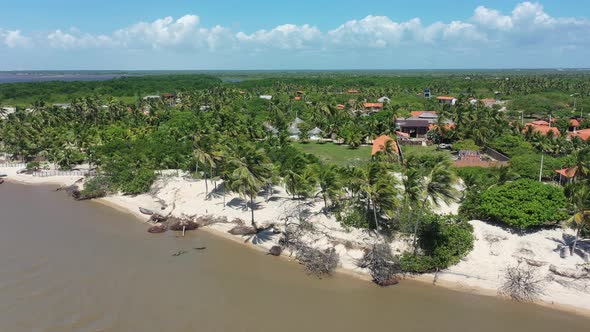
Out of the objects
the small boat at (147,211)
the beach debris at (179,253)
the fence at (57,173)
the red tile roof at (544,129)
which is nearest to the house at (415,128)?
the red tile roof at (544,129)

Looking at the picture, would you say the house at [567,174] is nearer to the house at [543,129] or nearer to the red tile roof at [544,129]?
the house at [543,129]

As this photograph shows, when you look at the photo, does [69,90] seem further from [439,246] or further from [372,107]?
[439,246]

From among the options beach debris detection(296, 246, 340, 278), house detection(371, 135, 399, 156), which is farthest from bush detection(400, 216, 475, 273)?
house detection(371, 135, 399, 156)

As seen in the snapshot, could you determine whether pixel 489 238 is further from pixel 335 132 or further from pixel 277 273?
pixel 335 132

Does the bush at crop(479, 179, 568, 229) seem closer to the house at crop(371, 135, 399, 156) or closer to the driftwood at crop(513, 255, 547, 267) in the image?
the driftwood at crop(513, 255, 547, 267)

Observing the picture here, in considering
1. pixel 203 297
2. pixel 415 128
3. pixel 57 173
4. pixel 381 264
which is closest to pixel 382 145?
pixel 415 128
